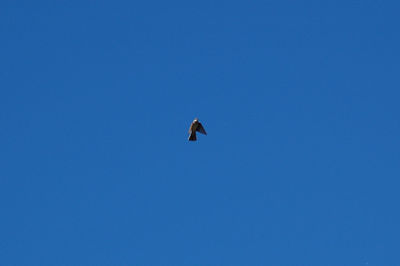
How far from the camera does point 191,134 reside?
43.9 m

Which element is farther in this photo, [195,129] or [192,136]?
[195,129]

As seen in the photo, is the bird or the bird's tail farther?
the bird

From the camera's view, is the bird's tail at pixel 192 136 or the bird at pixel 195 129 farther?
the bird at pixel 195 129

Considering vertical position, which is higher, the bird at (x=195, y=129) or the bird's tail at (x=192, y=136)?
the bird at (x=195, y=129)

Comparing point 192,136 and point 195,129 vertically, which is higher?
point 195,129

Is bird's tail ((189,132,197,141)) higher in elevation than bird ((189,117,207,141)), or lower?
lower
